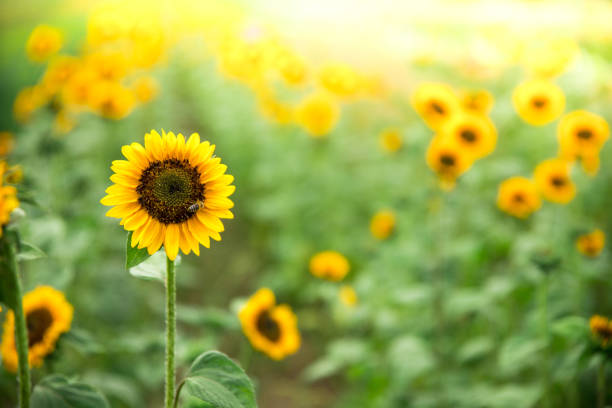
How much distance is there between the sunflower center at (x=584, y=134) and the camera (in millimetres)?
2238

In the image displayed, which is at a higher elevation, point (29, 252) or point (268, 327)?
point (268, 327)

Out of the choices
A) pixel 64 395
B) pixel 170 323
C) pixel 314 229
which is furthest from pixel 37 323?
pixel 314 229

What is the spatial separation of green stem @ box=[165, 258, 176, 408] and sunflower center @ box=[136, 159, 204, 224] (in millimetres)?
97

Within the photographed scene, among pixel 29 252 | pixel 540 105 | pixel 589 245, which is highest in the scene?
pixel 540 105

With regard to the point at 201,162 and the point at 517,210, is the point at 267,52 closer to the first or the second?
the point at 517,210

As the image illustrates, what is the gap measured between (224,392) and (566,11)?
6.05 m

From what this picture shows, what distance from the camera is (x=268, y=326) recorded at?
1.81 metres

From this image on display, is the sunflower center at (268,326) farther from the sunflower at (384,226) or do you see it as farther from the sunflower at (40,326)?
the sunflower at (384,226)

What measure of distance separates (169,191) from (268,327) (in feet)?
3.05

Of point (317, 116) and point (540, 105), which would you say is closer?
point (540, 105)

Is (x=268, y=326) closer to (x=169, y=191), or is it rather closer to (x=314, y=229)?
(x=169, y=191)

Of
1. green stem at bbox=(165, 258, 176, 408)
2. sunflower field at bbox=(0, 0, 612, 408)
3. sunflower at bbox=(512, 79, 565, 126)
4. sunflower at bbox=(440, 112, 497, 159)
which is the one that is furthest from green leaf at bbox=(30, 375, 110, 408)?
sunflower at bbox=(512, 79, 565, 126)

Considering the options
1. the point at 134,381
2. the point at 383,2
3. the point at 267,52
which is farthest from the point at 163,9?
the point at 134,381

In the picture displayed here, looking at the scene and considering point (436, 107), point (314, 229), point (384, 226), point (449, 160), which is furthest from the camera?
point (314, 229)
